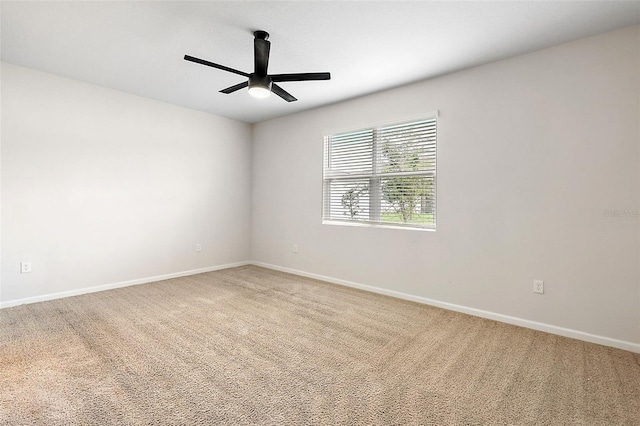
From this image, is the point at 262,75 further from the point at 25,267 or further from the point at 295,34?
the point at 25,267

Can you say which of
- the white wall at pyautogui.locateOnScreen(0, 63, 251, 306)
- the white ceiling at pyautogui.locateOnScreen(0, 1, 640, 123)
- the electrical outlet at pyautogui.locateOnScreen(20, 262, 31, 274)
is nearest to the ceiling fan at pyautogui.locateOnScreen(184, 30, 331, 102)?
the white ceiling at pyautogui.locateOnScreen(0, 1, 640, 123)

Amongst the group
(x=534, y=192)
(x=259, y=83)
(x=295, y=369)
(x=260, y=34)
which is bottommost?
(x=295, y=369)

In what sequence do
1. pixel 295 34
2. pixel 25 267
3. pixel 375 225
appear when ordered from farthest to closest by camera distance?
pixel 375 225, pixel 25 267, pixel 295 34

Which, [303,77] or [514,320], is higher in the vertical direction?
[303,77]

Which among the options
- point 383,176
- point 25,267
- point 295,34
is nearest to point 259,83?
point 295,34

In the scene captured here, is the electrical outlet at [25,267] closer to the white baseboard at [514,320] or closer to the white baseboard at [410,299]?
the white baseboard at [410,299]

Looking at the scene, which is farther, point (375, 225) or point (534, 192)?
→ point (375, 225)

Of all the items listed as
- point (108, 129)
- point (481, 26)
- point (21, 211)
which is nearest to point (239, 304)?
point (21, 211)

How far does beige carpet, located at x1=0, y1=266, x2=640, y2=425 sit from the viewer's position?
1.68 metres

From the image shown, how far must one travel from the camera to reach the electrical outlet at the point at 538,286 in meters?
2.83

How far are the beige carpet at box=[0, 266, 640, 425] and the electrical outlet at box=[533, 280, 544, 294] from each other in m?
0.37

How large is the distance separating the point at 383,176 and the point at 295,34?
6.58ft

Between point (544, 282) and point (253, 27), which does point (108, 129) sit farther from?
point (544, 282)

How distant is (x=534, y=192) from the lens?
9.36 feet
